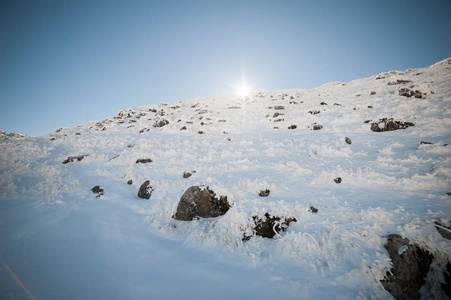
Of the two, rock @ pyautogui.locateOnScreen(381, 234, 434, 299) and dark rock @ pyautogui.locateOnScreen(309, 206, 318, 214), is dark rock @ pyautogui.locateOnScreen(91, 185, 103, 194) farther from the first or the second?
rock @ pyautogui.locateOnScreen(381, 234, 434, 299)

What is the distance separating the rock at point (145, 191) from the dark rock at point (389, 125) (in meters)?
15.3

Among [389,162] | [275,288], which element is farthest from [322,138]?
[275,288]

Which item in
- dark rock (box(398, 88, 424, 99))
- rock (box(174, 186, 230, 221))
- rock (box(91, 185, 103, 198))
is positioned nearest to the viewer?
rock (box(174, 186, 230, 221))

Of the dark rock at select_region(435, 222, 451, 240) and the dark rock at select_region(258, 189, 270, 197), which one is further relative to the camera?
the dark rock at select_region(258, 189, 270, 197)

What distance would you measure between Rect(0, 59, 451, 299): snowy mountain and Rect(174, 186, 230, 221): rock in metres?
0.26

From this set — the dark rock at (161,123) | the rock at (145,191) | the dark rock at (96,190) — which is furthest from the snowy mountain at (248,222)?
the dark rock at (161,123)

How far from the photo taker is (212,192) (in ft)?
23.4

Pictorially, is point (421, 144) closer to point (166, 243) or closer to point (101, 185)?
point (166, 243)

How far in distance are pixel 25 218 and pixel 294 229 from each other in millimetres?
9892

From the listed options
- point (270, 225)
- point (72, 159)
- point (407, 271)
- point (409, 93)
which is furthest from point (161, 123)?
point (409, 93)

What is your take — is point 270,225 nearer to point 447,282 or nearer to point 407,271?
point 407,271

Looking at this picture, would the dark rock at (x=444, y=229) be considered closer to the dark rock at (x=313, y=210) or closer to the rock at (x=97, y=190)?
the dark rock at (x=313, y=210)

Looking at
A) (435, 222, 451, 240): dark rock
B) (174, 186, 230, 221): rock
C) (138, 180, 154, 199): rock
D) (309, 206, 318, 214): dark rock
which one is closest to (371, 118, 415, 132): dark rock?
(435, 222, 451, 240): dark rock

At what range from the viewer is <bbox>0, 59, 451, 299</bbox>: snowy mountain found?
4109 millimetres
